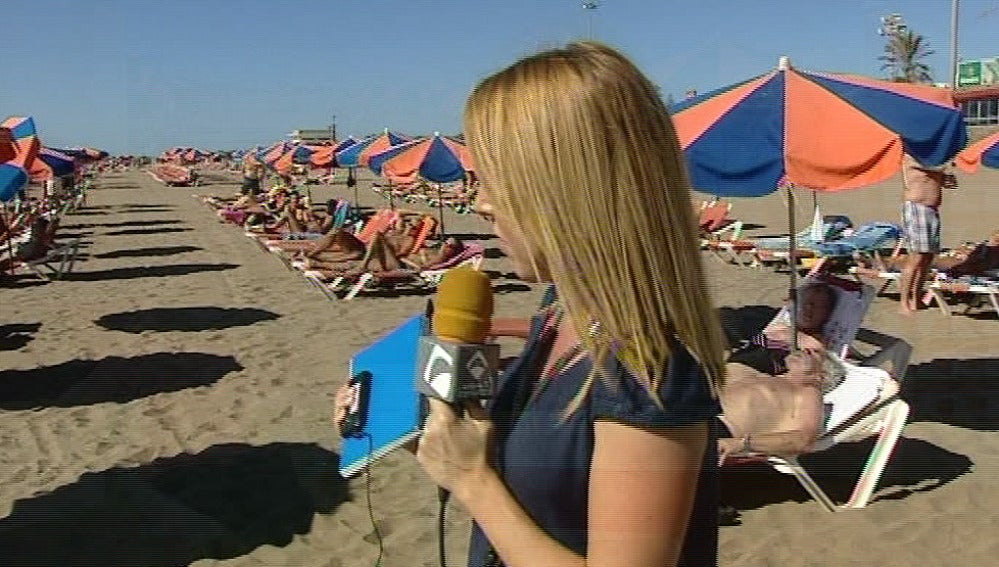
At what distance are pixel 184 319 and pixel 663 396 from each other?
9293 millimetres

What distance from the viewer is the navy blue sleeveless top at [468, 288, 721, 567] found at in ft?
3.03

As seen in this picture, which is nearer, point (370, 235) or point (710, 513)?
point (710, 513)

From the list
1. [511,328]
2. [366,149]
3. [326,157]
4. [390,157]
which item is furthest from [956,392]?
[326,157]

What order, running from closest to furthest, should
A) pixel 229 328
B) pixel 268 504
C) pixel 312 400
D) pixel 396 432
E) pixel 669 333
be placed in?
pixel 669 333 < pixel 396 432 < pixel 268 504 < pixel 312 400 < pixel 229 328

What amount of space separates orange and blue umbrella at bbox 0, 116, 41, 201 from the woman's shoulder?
562cm

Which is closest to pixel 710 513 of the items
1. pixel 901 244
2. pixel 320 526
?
pixel 320 526

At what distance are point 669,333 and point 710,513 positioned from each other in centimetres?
24

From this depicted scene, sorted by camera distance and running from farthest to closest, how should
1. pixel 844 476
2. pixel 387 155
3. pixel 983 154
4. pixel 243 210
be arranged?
pixel 243 210 → pixel 387 155 → pixel 983 154 → pixel 844 476

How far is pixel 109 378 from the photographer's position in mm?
6996

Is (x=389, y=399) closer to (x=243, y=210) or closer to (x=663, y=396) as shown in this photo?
(x=663, y=396)

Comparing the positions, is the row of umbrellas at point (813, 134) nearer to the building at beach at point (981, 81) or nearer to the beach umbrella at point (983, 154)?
the beach umbrella at point (983, 154)

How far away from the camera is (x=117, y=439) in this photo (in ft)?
17.8

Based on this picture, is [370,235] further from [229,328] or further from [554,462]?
[554,462]

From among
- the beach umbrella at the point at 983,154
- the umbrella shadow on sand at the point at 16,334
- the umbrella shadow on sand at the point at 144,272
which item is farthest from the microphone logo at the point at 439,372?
the umbrella shadow on sand at the point at 144,272
